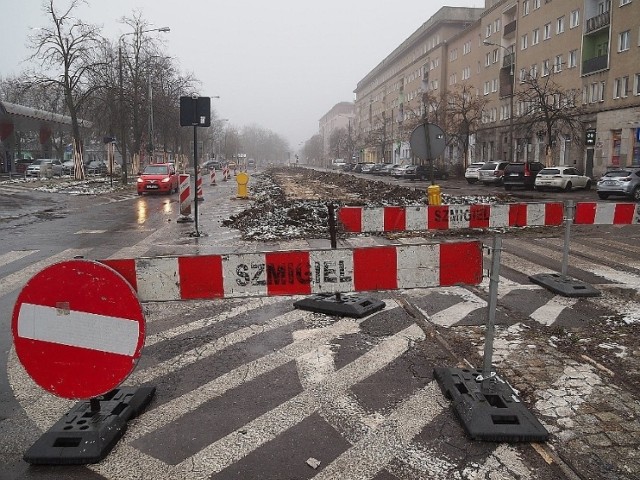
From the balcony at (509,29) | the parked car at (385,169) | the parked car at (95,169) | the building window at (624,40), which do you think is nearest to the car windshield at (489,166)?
the building window at (624,40)

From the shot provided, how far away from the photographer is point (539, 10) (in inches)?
1929

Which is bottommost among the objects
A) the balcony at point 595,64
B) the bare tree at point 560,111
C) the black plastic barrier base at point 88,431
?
the black plastic barrier base at point 88,431

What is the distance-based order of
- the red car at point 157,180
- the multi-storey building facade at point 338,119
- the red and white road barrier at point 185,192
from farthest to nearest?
the multi-storey building facade at point 338,119
the red car at point 157,180
the red and white road barrier at point 185,192

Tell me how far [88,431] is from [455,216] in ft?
21.8

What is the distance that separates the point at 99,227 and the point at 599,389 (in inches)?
549

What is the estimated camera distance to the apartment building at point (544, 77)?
37375 mm

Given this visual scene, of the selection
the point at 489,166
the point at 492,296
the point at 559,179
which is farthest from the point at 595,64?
the point at 492,296

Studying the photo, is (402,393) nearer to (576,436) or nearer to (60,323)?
(576,436)

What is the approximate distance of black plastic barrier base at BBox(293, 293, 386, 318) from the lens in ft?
20.6

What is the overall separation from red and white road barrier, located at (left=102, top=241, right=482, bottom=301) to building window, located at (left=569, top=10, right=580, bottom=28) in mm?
47083

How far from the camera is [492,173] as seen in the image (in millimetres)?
37250

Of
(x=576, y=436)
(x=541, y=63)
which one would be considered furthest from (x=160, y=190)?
(x=541, y=63)

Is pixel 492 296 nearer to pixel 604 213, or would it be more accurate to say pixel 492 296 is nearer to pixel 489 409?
pixel 489 409

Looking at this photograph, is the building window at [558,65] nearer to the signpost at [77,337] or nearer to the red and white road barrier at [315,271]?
the red and white road barrier at [315,271]
